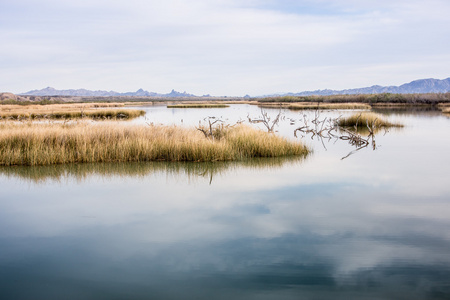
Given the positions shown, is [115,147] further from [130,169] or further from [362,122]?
[362,122]

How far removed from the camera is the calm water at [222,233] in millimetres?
4336

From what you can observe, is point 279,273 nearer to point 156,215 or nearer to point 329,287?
point 329,287

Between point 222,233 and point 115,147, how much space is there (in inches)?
278

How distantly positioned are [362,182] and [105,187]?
630 centimetres

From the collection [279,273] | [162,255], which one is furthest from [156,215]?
[279,273]

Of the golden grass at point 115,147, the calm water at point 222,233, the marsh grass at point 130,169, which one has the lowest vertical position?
the calm water at point 222,233

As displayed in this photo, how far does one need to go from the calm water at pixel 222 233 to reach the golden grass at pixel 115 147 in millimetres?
766

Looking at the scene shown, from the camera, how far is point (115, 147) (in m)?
11.9

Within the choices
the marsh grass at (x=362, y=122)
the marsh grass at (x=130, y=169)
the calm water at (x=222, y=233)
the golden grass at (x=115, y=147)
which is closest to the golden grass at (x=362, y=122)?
the marsh grass at (x=362, y=122)

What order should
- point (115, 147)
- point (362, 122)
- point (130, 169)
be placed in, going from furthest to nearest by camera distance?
point (362, 122)
point (115, 147)
point (130, 169)

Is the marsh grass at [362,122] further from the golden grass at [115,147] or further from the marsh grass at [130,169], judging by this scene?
the marsh grass at [130,169]

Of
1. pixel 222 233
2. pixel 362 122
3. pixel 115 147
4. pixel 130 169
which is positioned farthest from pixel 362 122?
pixel 222 233

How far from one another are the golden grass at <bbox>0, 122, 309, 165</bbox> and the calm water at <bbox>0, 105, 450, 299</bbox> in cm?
77

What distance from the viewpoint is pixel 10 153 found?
11.2m
